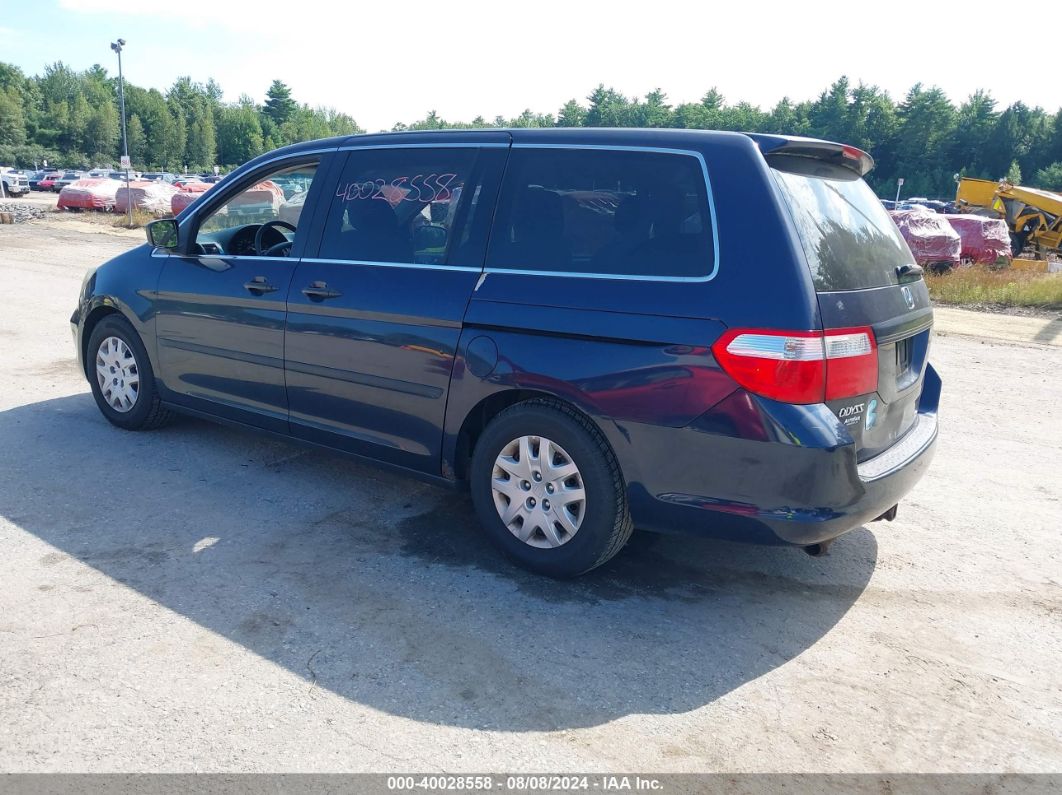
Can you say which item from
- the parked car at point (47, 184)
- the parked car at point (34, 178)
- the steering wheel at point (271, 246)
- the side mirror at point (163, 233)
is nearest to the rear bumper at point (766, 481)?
the steering wheel at point (271, 246)

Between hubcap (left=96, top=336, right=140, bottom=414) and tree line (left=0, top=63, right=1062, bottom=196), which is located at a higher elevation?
tree line (left=0, top=63, right=1062, bottom=196)

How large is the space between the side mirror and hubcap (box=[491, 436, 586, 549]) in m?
2.95

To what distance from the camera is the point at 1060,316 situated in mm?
14055

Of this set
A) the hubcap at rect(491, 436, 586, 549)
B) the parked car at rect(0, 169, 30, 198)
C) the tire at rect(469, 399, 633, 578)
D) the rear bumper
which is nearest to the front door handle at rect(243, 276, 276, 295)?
the tire at rect(469, 399, 633, 578)

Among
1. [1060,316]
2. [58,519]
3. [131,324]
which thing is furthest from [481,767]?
[1060,316]

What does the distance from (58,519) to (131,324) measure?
171cm

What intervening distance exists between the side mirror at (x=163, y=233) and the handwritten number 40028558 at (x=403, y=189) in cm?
145

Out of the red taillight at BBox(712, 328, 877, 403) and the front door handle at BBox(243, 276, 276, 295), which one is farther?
the front door handle at BBox(243, 276, 276, 295)

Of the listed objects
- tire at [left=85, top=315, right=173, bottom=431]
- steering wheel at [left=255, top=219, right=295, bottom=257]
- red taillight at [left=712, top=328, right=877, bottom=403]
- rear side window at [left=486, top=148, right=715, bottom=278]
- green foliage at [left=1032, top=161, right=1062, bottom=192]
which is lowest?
tire at [left=85, top=315, right=173, bottom=431]

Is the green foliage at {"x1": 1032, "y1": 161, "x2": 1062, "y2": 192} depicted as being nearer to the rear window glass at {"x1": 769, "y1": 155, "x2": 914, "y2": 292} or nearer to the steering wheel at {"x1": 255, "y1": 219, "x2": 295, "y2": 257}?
the rear window glass at {"x1": 769, "y1": 155, "x2": 914, "y2": 292}

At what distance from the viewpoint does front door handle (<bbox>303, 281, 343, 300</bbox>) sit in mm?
4441

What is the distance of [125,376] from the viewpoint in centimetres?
579

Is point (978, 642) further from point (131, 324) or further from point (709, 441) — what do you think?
point (131, 324)

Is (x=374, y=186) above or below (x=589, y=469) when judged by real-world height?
above
